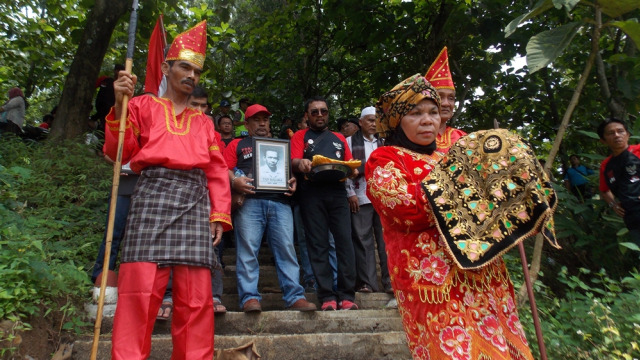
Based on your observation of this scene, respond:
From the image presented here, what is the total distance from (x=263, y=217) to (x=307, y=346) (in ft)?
4.32

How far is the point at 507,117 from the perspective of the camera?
8.66 m

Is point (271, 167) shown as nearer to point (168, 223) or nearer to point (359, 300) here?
point (359, 300)

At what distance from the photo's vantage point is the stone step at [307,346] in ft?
11.5

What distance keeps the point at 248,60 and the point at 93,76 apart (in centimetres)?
369

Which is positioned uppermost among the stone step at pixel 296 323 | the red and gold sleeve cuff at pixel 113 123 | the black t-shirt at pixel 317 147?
the black t-shirt at pixel 317 147

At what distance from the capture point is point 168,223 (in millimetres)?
2881

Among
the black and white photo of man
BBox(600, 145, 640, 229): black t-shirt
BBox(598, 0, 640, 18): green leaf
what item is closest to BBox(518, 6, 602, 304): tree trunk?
→ BBox(598, 0, 640, 18): green leaf

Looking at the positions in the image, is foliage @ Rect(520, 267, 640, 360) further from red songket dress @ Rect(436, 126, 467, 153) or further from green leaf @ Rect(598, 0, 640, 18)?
green leaf @ Rect(598, 0, 640, 18)

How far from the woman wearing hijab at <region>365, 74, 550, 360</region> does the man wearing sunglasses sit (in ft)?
7.29

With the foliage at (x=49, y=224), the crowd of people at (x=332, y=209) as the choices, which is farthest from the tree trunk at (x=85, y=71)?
the crowd of people at (x=332, y=209)

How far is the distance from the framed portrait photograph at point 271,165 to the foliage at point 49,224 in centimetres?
172

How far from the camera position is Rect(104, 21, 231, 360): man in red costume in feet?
8.96

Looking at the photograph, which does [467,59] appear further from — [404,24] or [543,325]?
[543,325]

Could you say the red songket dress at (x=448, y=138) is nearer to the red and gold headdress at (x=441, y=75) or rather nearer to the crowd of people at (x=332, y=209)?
the crowd of people at (x=332, y=209)
